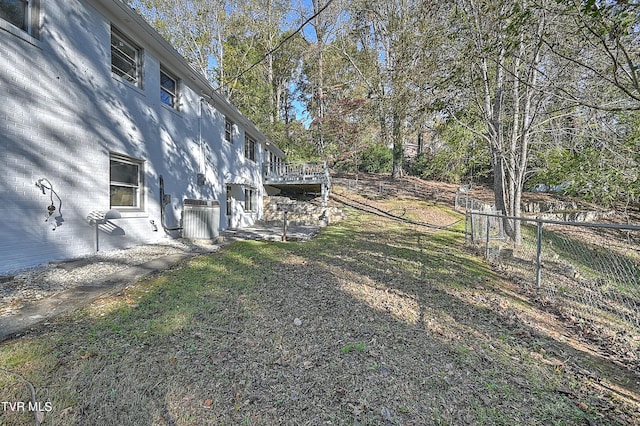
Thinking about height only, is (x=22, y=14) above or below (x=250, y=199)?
above

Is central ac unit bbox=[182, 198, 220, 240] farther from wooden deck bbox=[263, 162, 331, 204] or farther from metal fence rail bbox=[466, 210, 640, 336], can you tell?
wooden deck bbox=[263, 162, 331, 204]

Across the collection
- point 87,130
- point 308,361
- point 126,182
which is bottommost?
point 308,361

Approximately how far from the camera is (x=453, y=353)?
282 centimetres

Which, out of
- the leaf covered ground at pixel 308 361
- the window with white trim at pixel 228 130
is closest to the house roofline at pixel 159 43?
the window with white trim at pixel 228 130

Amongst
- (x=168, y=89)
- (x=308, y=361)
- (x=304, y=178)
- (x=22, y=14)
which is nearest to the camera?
(x=308, y=361)

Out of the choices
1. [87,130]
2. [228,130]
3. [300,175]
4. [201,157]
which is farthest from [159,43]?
[300,175]

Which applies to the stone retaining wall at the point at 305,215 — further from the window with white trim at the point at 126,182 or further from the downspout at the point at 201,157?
the window with white trim at the point at 126,182

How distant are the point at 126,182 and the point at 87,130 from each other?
146 centimetres

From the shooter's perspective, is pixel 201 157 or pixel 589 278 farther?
pixel 201 157

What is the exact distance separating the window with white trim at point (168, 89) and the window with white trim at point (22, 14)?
3.27m

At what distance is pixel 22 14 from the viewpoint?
14.6ft

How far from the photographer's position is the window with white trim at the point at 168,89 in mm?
7988

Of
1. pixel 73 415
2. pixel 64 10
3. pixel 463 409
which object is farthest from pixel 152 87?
pixel 463 409

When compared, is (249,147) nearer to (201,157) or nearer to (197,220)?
(201,157)
